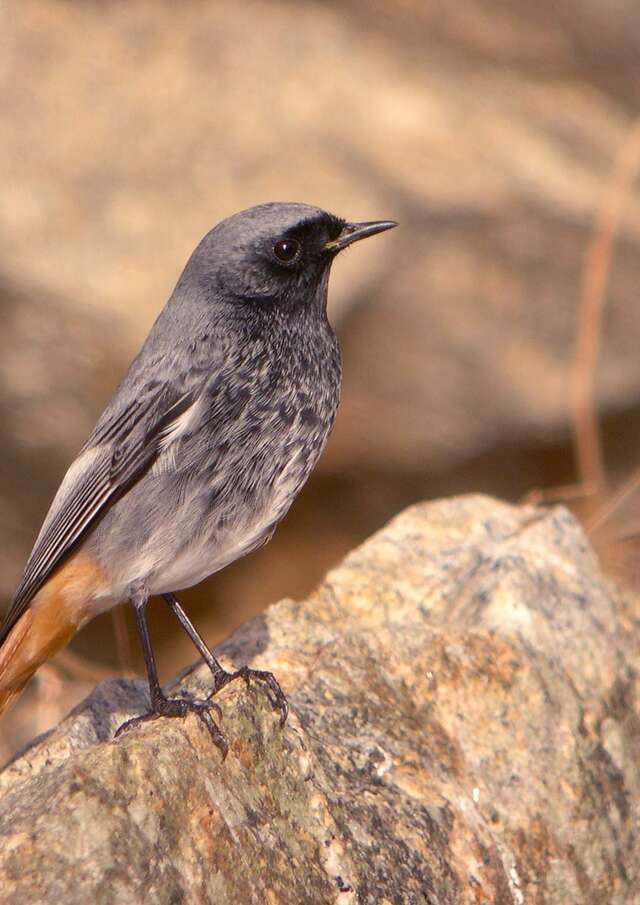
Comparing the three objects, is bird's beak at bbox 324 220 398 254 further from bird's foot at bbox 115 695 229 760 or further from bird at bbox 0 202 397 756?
bird's foot at bbox 115 695 229 760

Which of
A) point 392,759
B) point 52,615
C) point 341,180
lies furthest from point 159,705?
Result: point 341,180

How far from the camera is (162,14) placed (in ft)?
20.5

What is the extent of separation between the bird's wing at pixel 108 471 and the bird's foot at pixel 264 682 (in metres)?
0.65

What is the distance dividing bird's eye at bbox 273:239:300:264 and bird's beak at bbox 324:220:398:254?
0.43 feet

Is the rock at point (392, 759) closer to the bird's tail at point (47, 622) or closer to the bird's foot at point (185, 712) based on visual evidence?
the bird's foot at point (185, 712)

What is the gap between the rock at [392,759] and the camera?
266 centimetres

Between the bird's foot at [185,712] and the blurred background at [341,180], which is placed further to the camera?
the blurred background at [341,180]

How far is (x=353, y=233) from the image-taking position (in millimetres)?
4250

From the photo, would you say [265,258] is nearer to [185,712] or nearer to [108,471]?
[108,471]

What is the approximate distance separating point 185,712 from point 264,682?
0.32m

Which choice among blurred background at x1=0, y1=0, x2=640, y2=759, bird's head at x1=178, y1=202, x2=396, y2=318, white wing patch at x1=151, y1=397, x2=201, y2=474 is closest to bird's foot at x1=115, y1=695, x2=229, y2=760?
white wing patch at x1=151, y1=397, x2=201, y2=474

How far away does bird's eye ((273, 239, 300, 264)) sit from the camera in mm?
4086

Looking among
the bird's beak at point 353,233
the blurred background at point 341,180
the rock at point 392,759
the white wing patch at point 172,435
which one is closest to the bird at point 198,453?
the white wing patch at point 172,435

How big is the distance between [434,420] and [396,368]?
0.37 metres
